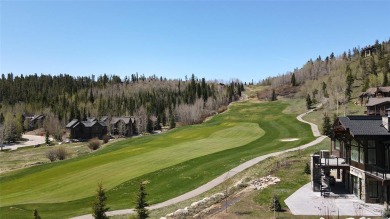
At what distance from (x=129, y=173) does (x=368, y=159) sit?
3058cm

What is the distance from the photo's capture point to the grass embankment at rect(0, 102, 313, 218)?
38.7 metres

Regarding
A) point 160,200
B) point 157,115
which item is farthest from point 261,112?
point 160,200

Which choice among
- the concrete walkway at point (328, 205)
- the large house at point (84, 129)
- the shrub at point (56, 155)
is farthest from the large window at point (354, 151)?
the large house at point (84, 129)

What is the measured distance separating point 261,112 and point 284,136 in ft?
190

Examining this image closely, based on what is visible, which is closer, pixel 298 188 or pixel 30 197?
pixel 298 188

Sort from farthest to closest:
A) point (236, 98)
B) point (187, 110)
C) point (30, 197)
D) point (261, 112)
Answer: point (236, 98) < point (187, 110) < point (261, 112) < point (30, 197)

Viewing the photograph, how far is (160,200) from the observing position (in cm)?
3762

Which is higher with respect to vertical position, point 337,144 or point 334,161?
point 337,144

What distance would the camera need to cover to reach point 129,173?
49188 millimetres

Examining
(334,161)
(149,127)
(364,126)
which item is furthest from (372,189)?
(149,127)

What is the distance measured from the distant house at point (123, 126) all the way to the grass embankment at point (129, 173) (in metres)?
53.0

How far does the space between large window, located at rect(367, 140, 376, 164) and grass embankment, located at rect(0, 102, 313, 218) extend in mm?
18993

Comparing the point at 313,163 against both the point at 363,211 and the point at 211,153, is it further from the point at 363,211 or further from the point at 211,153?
the point at 211,153

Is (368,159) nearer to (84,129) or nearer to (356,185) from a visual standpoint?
(356,185)
